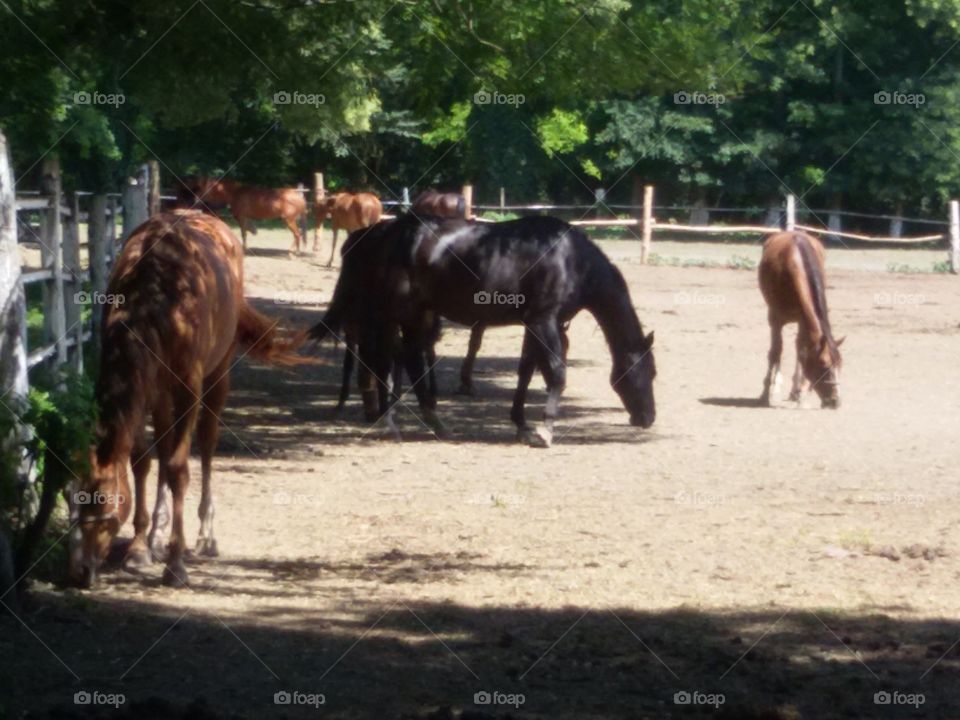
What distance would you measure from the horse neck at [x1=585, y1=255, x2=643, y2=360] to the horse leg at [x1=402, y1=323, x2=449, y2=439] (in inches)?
59.6

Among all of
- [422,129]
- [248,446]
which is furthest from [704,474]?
[422,129]

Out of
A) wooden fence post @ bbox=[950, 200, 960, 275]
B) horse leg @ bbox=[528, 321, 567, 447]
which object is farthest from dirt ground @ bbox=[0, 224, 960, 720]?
wooden fence post @ bbox=[950, 200, 960, 275]

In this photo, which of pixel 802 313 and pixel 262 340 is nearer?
pixel 262 340

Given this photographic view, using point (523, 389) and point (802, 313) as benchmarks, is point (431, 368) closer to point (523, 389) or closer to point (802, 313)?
point (523, 389)

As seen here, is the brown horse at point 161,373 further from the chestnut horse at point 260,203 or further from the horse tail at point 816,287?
the chestnut horse at point 260,203

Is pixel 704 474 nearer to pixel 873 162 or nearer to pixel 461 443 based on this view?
pixel 461 443

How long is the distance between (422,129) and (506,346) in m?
23.5

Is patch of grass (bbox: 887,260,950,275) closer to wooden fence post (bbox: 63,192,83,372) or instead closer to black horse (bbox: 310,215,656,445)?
black horse (bbox: 310,215,656,445)

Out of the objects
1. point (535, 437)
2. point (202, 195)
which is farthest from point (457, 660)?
point (202, 195)

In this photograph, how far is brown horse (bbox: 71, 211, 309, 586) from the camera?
21.9 ft

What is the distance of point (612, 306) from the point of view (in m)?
13.1

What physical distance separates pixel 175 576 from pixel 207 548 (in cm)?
79

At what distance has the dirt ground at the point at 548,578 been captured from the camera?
554cm

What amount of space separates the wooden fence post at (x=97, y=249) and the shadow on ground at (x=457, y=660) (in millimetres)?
6915
